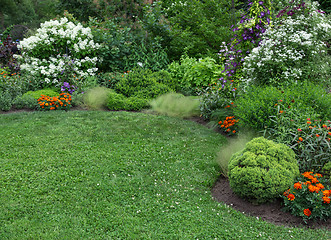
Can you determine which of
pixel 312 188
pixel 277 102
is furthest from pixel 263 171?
pixel 277 102

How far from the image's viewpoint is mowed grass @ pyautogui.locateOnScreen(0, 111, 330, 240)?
9.29 ft

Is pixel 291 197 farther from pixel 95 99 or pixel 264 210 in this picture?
pixel 95 99

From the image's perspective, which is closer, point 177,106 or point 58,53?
point 177,106

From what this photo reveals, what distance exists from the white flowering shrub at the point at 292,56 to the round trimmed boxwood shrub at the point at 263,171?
7.40 ft

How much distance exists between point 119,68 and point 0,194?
6730mm

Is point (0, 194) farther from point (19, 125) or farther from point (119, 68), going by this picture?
point (119, 68)

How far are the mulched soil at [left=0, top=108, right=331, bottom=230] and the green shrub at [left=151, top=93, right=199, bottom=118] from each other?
10.5 ft

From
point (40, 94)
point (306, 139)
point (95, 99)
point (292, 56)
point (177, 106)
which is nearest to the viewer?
Answer: point (306, 139)

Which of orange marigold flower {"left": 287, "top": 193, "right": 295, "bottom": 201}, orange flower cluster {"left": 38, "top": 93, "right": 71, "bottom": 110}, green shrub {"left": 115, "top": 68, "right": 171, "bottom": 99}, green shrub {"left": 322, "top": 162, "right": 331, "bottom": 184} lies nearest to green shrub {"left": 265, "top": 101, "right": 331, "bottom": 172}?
green shrub {"left": 322, "top": 162, "right": 331, "bottom": 184}

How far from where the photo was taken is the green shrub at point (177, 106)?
681 centimetres

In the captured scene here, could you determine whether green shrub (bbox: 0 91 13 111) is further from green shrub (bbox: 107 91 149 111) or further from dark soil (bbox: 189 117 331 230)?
dark soil (bbox: 189 117 331 230)

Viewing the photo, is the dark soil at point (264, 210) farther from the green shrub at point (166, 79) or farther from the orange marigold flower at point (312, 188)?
the green shrub at point (166, 79)

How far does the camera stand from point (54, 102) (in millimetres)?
6969

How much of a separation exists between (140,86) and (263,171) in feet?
17.8
